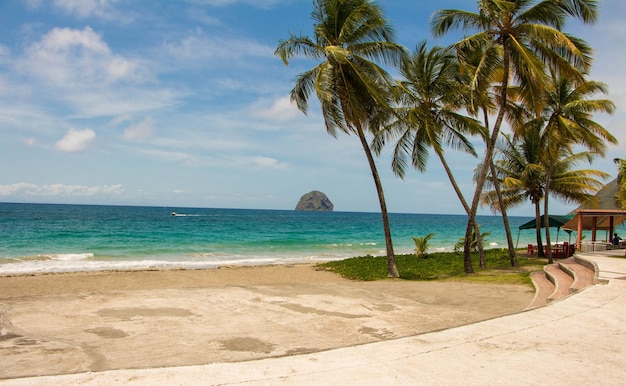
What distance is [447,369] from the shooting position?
4062 mm

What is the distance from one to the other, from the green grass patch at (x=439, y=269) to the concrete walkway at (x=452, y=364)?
777 centimetres

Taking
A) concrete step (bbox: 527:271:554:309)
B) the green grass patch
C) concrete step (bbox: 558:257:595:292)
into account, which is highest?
concrete step (bbox: 558:257:595:292)

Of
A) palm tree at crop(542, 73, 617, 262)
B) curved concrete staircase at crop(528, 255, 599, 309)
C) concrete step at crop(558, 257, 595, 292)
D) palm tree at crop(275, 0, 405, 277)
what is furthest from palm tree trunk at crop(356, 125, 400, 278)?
palm tree at crop(542, 73, 617, 262)

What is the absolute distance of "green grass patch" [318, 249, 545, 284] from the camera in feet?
46.7

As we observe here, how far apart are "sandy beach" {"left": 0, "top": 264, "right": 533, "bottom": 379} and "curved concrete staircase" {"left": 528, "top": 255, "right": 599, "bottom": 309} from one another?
0.36 meters

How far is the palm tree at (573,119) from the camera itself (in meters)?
17.4

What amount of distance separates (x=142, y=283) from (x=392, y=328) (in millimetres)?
10644

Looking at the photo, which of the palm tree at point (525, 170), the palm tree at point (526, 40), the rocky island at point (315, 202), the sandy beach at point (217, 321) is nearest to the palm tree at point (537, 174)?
the palm tree at point (525, 170)

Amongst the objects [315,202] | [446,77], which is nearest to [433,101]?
[446,77]

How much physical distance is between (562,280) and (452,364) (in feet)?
26.1

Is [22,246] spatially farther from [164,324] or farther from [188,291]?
[164,324]

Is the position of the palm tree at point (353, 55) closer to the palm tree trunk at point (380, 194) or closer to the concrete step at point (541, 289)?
the palm tree trunk at point (380, 194)

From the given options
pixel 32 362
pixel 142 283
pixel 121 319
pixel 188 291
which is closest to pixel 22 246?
pixel 142 283

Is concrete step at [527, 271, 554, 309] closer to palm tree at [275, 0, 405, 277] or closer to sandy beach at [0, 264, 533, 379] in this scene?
sandy beach at [0, 264, 533, 379]
